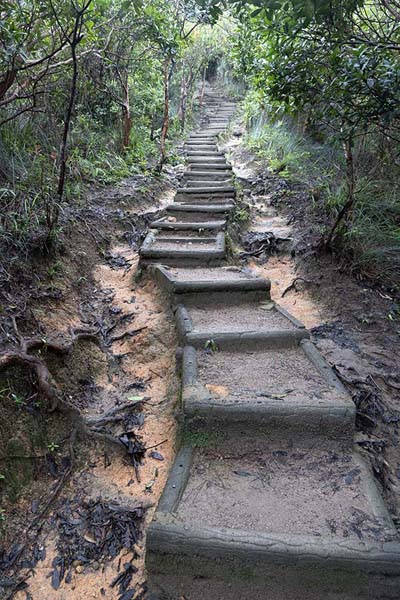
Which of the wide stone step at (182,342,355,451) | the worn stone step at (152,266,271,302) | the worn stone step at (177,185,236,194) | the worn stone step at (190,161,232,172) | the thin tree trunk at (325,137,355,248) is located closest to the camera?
the wide stone step at (182,342,355,451)

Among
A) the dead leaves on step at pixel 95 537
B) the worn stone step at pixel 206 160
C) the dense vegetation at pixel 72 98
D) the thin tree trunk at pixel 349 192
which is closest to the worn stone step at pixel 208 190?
the dense vegetation at pixel 72 98

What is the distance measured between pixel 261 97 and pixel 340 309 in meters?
3.71

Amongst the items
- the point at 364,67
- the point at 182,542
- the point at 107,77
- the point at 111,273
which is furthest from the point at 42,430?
the point at 107,77

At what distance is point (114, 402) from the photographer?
281 cm

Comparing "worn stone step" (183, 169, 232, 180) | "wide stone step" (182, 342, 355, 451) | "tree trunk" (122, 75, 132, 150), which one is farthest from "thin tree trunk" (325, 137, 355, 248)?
"tree trunk" (122, 75, 132, 150)

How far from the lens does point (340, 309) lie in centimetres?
391

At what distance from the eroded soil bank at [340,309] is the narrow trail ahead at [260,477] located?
0.30m

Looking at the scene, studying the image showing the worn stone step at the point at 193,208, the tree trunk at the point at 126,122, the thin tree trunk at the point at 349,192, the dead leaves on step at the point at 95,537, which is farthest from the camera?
the tree trunk at the point at 126,122

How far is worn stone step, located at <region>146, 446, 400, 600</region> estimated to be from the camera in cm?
169

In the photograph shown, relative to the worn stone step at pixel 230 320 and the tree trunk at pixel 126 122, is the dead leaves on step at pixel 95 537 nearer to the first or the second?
the worn stone step at pixel 230 320

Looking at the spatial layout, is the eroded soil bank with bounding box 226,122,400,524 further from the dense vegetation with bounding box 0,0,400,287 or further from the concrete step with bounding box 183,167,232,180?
the concrete step with bounding box 183,167,232,180

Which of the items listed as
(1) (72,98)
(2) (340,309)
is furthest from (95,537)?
(1) (72,98)

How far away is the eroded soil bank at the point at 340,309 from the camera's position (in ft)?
8.28

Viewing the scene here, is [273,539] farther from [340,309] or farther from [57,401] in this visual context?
[340,309]
